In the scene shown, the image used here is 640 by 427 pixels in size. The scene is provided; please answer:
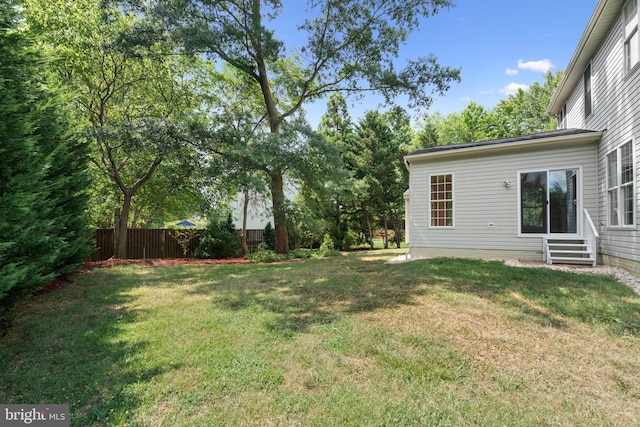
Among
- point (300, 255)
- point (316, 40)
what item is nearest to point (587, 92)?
point (316, 40)

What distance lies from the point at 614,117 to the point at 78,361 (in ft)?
32.5

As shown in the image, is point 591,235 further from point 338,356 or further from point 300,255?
point 300,255

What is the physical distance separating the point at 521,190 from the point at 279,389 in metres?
8.41

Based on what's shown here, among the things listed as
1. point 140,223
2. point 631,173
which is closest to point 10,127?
point 631,173

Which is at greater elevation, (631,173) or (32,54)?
(32,54)

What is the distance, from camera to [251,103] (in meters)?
14.5

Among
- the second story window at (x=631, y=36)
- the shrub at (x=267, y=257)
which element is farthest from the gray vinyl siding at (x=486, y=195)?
the shrub at (x=267, y=257)

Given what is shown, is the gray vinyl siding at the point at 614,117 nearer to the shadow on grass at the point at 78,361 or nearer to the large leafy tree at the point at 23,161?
the shadow on grass at the point at 78,361

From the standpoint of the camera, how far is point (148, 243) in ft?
42.5

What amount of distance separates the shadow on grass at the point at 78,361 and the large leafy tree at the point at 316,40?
680 centimetres

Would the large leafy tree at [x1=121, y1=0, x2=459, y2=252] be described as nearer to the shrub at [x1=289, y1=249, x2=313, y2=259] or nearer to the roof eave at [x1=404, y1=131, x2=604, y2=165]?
the shrub at [x1=289, y1=249, x2=313, y2=259]

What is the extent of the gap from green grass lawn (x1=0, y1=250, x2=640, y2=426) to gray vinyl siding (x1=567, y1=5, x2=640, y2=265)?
69.6 inches

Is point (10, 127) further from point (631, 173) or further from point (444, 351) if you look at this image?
point (631, 173)

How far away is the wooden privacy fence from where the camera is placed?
39.9 feet
